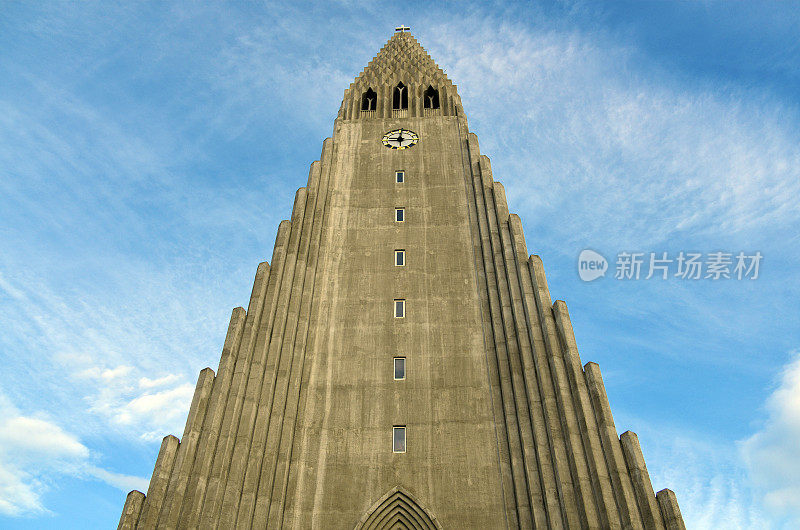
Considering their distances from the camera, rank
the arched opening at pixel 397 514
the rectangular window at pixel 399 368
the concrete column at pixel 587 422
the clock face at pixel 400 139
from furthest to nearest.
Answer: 1. the clock face at pixel 400 139
2. the rectangular window at pixel 399 368
3. the arched opening at pixel 397 514
4. the concrete column at pixel 587 422

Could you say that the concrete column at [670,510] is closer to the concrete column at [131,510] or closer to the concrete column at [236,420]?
the concrete column at [236,420]

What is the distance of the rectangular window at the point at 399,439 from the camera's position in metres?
30.4

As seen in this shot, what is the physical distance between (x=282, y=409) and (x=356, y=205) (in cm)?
1593

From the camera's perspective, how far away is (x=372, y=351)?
34.3 metres

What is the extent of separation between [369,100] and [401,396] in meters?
29.3

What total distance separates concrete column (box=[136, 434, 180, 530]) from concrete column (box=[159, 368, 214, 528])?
20cm

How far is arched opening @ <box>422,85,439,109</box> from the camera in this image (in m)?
53.3

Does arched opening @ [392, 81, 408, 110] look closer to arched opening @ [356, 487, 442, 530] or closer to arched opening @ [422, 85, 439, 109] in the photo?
arched opening @ [422, 85, 439, 109]

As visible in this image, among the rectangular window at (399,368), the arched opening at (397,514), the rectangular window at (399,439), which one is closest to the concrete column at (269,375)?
the arched opening at (397,514)

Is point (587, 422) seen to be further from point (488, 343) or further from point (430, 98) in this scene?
point (430, 98)

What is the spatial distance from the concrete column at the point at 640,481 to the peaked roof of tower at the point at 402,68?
3563 cm

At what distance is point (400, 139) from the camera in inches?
1903

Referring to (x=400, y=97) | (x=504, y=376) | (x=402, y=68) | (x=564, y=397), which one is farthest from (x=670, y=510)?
(x=402, y=68)

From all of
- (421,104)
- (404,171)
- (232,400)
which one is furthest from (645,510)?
(421,104)
